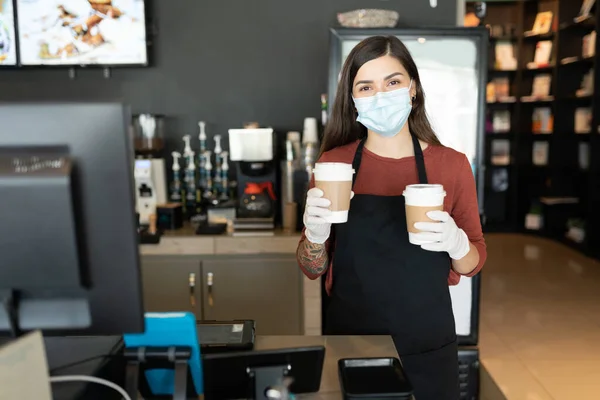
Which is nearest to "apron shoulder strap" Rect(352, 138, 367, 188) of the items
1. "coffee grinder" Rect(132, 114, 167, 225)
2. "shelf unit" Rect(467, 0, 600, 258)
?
"coffee grinder" Rect(132, 114, 167, 225)

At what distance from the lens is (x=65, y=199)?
0.86 meters

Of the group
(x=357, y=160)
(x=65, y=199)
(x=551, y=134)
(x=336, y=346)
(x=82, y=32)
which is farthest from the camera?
(x=551, y=134)

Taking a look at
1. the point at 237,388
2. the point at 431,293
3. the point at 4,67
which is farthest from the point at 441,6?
the point at 237,388

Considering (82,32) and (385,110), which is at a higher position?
(82,32)

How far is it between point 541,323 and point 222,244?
2336mm

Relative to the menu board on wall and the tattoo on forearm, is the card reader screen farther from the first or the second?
the menu board on wall

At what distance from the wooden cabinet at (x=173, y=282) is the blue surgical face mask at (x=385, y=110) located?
1.85 metres

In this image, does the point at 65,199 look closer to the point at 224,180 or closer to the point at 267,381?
the point at 267,381

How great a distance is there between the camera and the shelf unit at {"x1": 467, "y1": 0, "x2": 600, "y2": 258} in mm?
5797

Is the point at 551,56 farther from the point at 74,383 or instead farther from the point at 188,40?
the point at 74,383

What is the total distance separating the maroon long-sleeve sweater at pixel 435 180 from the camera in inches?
69.2

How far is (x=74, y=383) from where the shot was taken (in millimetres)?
1003

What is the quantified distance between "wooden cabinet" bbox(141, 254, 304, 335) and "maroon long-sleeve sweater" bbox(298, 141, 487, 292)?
4.74 feet

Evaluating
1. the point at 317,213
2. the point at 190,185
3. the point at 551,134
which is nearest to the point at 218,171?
the point at 190,185
